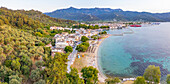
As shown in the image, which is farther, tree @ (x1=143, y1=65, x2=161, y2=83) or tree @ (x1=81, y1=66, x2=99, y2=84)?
tree @ (x1=81, y1=66, x2=99, y2=84)

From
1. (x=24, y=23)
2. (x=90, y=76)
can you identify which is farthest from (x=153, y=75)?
(x=24, y=23)

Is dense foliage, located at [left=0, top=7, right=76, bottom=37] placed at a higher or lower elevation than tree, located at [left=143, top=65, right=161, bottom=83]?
higher

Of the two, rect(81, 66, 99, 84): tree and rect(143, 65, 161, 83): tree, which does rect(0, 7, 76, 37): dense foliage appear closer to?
rect(81, 66, 99, 84): tree

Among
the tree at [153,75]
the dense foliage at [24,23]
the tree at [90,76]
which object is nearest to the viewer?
the tree at [153,75]

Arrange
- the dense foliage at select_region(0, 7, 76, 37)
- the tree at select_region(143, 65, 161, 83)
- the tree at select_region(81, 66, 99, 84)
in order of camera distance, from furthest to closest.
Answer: the dense foliage at select_region(0, 7, 76, 37) → the tree at select_region(81, 66, 99, 84) → the tree at select_region(143, 65, 161, 83)

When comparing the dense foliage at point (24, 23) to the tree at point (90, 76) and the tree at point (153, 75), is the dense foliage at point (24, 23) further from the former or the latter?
the tree at point (153, 75)

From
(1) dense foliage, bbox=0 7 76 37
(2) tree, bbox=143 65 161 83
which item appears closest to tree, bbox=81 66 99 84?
(2) tree, bbox=143 65 161 83

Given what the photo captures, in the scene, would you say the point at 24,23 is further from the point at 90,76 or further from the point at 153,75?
the point at 153,75

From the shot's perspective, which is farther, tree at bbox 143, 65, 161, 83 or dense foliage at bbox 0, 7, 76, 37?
dense foliage at bbox 0, 7, 76, 37

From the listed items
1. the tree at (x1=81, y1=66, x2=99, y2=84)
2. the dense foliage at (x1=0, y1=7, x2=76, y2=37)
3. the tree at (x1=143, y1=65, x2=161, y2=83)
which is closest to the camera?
the tree at (x1=143, y1=65, x2=161, y2=83)

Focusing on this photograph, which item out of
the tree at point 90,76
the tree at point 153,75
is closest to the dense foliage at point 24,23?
the tree at point 90,76

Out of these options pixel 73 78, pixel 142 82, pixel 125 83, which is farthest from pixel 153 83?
pixel 73 78

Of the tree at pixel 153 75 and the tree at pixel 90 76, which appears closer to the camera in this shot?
the tree at pixel 153 75

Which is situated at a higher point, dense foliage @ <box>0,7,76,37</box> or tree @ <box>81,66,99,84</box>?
dense foliage @ <box>0,7,76,37</box>
